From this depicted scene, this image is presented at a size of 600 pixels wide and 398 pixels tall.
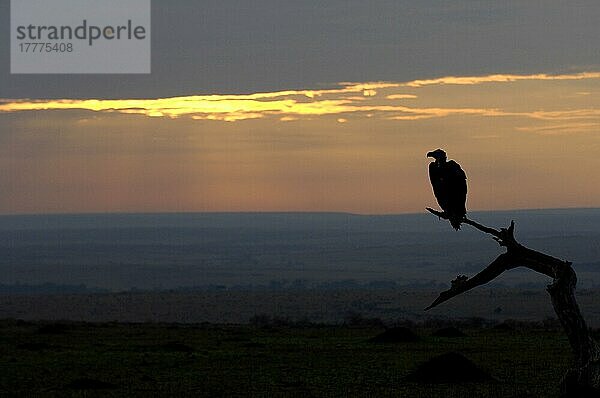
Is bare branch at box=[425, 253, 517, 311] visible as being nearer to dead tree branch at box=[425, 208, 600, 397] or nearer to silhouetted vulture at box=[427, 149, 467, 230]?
dead tree branch at box=[425, 208, 600, 397]

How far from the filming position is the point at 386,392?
25375 millimetres

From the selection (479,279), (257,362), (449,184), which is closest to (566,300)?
(479,279)

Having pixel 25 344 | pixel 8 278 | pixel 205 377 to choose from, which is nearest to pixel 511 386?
pixel 205 377

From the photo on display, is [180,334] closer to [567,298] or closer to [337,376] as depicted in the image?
[337,376]

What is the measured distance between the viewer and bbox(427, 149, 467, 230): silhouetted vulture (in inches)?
648

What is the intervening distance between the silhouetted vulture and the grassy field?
9161 millimetres

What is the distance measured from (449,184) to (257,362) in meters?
17.2

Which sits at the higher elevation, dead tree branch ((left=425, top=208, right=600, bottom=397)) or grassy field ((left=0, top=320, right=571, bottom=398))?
dead tree branch ((left=425, top=208, right=600, bottom=397))

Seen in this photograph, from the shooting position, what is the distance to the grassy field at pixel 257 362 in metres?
26.1

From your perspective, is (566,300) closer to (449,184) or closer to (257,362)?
(449,184)

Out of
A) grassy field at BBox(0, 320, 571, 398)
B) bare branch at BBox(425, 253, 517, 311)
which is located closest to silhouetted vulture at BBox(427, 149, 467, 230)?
bare branch at BBox(425, 253, 517, 311)

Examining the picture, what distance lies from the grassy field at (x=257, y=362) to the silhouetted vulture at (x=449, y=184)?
9.16 meters

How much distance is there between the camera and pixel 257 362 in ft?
107

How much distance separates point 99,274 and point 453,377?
16765 cm
